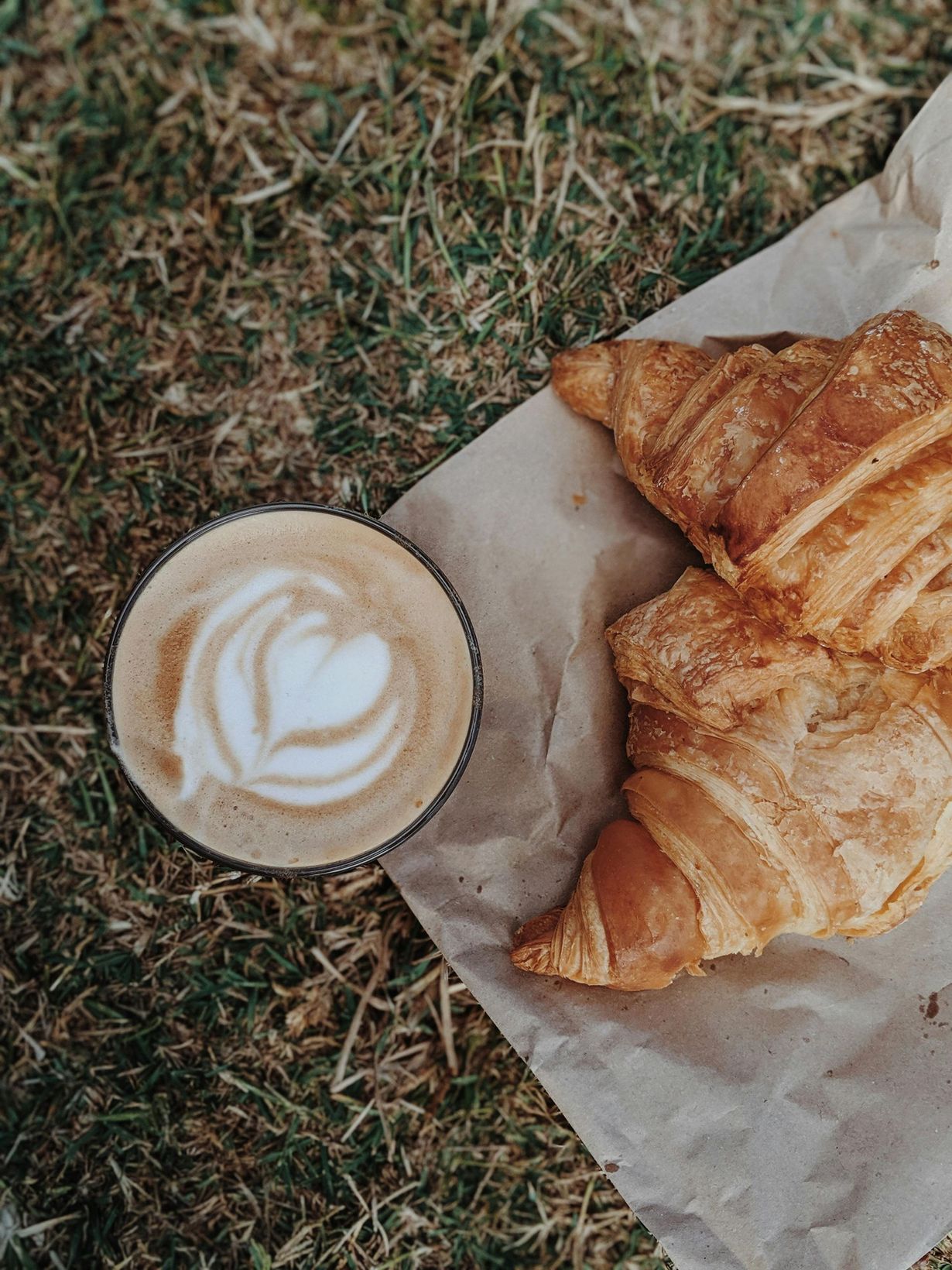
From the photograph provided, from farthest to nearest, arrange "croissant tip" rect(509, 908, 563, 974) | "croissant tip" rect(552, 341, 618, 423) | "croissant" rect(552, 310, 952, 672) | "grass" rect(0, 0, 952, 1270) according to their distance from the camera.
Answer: "grass" rect(0, 0, 952, 1270) < "croissant tip" rect(552, 341, 618, 423) < "croissant tip" rect(509, 908, 563, 974) < "croissant" rect(552, 310, 952, 672)

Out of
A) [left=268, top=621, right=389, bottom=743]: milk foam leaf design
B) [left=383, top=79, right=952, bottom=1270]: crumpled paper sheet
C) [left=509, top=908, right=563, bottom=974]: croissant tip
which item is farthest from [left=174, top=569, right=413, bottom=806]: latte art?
[left=509, top=908, right=563, bottom=974]: croissant tip

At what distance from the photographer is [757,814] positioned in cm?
187

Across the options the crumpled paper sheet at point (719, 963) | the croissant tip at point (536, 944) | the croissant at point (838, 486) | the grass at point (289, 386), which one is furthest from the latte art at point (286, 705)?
the croissant at point (838, 486)

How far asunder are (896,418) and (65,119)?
2.29m

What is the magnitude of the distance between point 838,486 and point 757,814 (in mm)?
648

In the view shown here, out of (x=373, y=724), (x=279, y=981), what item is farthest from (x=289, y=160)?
(x=279, y=981)

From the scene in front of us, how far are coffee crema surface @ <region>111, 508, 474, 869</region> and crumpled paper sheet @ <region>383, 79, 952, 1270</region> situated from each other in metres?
0.29

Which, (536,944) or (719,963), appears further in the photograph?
(719,963)

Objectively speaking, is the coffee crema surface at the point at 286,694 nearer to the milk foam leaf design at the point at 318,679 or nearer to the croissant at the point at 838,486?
the milk foam leaf design at the point at 318,679

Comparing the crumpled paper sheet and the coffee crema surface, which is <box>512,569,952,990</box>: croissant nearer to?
the crumpled paper sheet

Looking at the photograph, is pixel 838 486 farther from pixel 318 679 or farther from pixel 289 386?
pixel 289 386

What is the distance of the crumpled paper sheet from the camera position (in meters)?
1.92

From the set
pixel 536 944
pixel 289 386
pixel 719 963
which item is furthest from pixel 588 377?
pixel 719 963

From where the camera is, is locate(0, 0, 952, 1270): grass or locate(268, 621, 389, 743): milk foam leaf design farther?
locate(0, 0, 952, 1270): grass
